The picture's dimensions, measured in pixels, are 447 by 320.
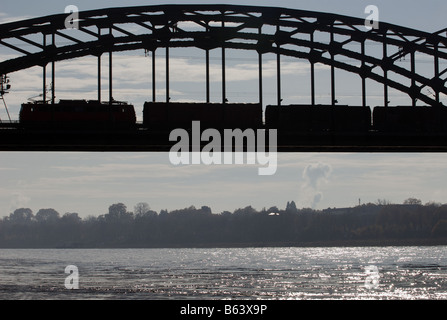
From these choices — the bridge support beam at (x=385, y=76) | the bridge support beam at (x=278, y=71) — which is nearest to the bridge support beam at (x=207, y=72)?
the bridge support beam at (x=278, y=71)

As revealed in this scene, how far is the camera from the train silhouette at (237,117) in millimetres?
69875

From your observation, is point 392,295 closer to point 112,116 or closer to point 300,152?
point 300,152

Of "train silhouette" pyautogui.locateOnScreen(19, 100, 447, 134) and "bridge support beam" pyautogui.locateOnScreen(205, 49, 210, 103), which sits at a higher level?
"bridge support beam" pyautogui.locateOnScreen(205, 49, 210, 103)

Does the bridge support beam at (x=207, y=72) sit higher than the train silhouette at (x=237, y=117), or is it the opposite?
the bridge support beam at (x=207, y=72)

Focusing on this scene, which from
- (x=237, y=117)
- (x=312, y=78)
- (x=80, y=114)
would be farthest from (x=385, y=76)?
(x=80, y=114)

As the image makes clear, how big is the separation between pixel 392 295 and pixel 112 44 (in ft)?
108

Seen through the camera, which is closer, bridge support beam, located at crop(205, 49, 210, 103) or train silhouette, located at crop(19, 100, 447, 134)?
train silhouette, located at crop(19, 100, 447, 134)

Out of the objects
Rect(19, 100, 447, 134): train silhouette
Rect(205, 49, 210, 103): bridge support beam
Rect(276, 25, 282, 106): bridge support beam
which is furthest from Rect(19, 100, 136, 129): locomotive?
Rect(276, 25, 282, 106): bridge support beam

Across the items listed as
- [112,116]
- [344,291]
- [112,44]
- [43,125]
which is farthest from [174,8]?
[344,291]

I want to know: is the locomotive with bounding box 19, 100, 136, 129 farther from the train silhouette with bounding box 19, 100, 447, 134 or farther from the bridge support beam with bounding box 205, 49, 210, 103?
the bridge support beam with bounding box 205, 49, 210, 103

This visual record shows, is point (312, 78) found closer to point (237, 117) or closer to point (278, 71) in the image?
point (278, 71)

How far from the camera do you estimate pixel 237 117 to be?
72750mm

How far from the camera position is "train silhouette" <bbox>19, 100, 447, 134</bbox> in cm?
6988

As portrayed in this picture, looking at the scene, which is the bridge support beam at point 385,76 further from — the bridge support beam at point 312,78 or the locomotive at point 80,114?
the locomotive at point 80,114
